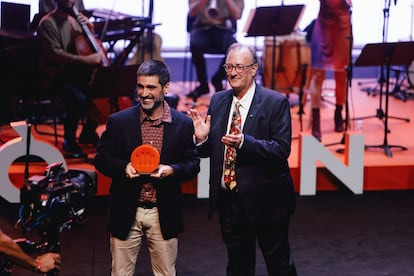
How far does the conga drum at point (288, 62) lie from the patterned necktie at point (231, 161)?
567 cm

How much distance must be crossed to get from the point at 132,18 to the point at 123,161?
459 centimetres

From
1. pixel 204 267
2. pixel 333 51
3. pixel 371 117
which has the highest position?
pixel 333 51

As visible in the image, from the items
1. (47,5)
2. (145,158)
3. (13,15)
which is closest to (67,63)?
(13,15)

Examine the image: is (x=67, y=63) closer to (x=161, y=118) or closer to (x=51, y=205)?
(x=161, y=118)

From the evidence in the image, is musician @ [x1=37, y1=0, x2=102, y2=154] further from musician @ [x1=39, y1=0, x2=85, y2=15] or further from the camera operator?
the camera operator

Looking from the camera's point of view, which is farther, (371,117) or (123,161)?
(371,117)

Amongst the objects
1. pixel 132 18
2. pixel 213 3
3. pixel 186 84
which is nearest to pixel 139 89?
pixel 132 18

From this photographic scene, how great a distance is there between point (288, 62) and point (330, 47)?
6.46 feet

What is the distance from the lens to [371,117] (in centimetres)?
1017

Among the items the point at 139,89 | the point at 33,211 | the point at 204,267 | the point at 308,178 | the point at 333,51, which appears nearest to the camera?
the point at 33,211

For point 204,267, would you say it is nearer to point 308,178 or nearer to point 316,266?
point 316,266

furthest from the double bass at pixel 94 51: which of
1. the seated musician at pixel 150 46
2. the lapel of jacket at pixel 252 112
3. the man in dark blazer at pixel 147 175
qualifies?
the man in dark blazer at pixel 147 175

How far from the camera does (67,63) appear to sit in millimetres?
7902

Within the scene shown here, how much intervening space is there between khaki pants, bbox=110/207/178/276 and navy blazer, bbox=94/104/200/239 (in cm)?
5
